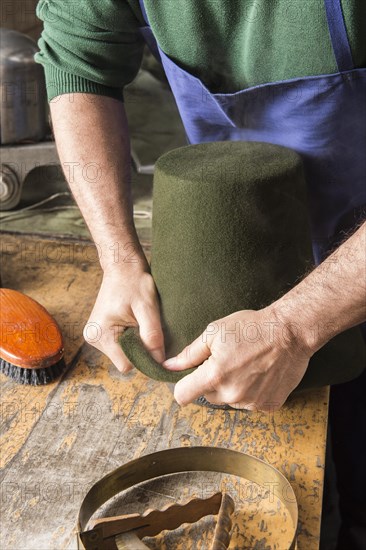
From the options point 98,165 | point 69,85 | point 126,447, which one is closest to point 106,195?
point 98,165

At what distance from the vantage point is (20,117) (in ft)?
5.66

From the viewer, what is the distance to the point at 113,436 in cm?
95

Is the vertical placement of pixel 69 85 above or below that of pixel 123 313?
above

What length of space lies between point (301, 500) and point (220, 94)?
0.62 meters

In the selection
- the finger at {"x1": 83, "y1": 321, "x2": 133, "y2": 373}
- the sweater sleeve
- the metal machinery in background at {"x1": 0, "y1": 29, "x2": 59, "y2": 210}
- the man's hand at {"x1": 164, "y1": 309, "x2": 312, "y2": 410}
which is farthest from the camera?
the metal machinery in background at {"x1": 0, "y1": 29, "x2": 59, "y2": 210}

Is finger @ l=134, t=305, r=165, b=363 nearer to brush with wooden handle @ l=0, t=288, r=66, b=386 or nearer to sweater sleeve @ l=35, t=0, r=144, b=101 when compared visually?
brush with wooden handle @ l=0, t=288, r=66, b=386

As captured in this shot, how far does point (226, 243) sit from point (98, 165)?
0.32 metres

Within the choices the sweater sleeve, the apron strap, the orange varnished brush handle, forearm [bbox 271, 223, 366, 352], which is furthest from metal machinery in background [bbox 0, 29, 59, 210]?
forearm [bbox 271, 223, 366, 352]

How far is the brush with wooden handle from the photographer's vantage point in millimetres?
1045

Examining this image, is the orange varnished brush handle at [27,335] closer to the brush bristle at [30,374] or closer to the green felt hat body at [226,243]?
the brush bristle at [30,374]

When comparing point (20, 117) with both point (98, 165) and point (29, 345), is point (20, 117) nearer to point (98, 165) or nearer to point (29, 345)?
point (98, 165)

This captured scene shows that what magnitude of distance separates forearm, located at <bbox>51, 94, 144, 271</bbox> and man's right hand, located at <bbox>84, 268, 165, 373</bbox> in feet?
0.23

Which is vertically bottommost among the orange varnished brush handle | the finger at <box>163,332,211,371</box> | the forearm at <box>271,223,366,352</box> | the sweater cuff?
the orange varnished brush handle

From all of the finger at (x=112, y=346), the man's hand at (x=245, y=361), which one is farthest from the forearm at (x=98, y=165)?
the man's hand at (x=245, y=361)
